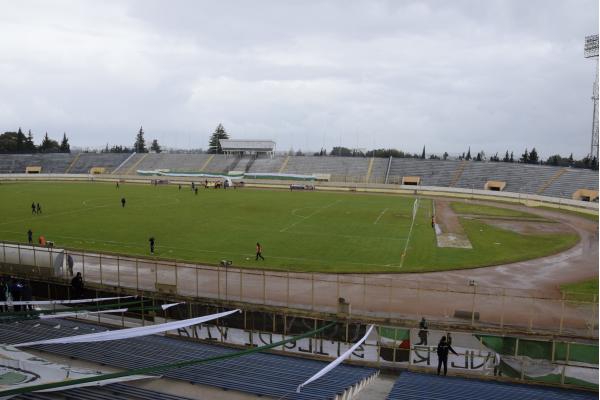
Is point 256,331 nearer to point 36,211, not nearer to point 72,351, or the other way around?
point 72,351

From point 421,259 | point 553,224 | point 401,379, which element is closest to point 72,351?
point 401,379

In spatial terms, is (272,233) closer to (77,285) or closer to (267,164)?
(77,285)

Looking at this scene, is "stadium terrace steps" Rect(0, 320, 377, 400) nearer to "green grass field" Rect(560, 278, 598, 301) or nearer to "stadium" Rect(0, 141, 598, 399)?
"stadium" Rect(0, 141, 598, 399)

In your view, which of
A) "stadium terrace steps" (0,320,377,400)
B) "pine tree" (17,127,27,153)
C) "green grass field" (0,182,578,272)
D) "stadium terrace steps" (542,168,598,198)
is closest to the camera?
"stadium terrace steps" (0,320,377,400)

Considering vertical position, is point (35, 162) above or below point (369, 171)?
above

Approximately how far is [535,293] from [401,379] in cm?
1174

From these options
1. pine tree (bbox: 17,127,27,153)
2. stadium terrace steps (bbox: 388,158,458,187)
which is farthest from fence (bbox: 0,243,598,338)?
pine tree (bbox: 17,127,27,153)

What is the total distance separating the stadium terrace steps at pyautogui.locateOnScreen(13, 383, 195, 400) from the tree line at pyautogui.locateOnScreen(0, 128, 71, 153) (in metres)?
131

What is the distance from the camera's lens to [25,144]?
427 ft

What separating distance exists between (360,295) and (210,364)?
10.1 meters

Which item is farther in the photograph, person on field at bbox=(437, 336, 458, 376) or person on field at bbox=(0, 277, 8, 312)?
person on field at bbox=(0, 277, 8, 312)

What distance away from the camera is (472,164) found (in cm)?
8512

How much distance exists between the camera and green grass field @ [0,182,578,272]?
28625 millimetres

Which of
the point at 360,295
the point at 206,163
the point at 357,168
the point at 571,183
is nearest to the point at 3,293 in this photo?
the point at 360,295
